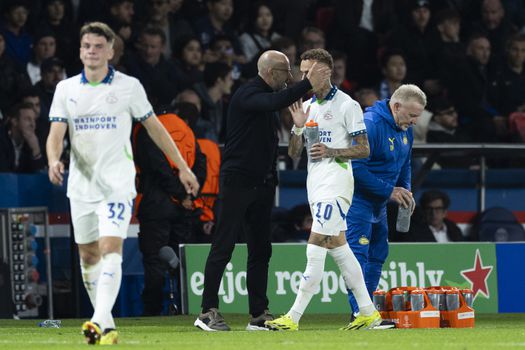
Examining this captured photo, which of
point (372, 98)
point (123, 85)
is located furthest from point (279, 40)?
point (123, 85)

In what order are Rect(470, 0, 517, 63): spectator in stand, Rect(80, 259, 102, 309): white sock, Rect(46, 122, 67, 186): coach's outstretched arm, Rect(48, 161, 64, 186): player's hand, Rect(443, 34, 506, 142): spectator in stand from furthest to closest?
Rect(470, 0, 517, 63): spectator in stand
Rect(443, 34, 506, 142): spectator in stand
Rect(80, 259, 102, 309): white sock
Rect(46, 122, 67, 186): coach's outstretched arm
Rect(48, 161, 64, 186): player's hand

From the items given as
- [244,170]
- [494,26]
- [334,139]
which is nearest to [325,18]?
[494,26]

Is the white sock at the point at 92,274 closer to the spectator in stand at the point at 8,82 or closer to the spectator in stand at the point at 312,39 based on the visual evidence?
the spectator in stand at the point at 8,82

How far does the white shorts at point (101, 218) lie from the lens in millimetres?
9961

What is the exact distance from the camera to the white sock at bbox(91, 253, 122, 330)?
384 inches

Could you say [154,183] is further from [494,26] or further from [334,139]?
[494,26]

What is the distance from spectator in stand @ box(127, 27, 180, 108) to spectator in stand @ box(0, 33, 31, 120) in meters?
1.44

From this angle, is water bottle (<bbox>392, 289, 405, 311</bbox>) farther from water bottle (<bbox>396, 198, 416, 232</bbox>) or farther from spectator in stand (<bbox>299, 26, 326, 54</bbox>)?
spectator in stand (<bbox>299, 26, 326, 54</bbox>)

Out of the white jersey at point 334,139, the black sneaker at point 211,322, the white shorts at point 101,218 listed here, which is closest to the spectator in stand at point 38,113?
the black sneaker at point 211,322

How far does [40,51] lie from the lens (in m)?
17.7

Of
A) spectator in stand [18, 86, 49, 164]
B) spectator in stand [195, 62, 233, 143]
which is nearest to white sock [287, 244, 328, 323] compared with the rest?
spectator in stand [18, 86, 49, 164]

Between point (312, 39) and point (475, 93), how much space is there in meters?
Result: 2.31

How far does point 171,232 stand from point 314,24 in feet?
19.8

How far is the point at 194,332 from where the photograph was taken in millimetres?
11961
